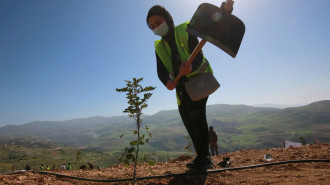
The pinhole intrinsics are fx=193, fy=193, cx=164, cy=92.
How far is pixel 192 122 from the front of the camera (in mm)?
3455

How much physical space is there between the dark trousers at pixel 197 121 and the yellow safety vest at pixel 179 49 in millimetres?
243

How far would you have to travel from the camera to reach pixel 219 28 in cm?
273

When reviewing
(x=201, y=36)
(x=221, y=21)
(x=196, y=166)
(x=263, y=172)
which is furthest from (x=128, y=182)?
(x=221, y=21)

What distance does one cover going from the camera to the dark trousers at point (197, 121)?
11.2 ft

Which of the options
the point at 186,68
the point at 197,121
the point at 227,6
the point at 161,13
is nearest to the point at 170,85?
the point at 186,68

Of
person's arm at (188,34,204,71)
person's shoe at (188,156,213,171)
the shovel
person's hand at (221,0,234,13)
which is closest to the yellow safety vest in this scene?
person's arm at (188,34,204,71)

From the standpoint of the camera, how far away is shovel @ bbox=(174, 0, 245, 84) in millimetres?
2701

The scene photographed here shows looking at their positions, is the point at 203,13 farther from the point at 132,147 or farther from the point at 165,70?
the point at 132,147

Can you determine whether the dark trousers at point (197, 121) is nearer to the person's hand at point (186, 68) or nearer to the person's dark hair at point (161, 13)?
the person's hand at point (186, 68)

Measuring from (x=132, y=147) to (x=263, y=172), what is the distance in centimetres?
224

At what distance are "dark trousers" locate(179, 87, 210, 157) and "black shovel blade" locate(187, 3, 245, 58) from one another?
3.59 feet

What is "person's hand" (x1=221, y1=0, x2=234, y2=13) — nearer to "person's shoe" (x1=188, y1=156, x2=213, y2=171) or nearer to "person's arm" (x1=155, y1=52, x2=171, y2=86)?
"person's arm" (x1=155, y1=52, x2=171, y2=86)

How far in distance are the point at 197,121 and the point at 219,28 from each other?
1595 millimetres

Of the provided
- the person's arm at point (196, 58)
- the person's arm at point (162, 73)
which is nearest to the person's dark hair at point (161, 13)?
the person's arm at point (196, 58)
